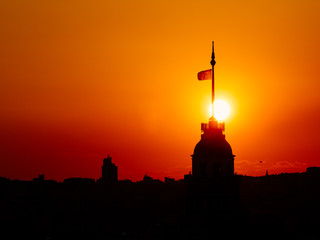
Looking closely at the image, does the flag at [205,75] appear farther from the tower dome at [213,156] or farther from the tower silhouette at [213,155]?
the tower dome at [213,156]

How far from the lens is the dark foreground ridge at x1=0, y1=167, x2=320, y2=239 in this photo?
5275 centimetres

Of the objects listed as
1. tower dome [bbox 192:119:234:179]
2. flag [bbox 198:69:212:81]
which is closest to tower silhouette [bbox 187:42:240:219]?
tower dome [bbox 192:119:234:179]

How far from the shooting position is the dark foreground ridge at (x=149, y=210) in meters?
52.8

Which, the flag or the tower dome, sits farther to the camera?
the flag

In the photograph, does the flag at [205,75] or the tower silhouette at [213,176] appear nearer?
the tower silhouette at [213,176]

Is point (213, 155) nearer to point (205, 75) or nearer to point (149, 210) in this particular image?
point (205, 75)

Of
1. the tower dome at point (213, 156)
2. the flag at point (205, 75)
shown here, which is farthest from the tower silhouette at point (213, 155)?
the flag at point (205, 75)

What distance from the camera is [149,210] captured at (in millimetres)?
122188

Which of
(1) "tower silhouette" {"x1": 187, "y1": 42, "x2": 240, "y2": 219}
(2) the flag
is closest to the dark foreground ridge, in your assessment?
(1) "tower silhouette" {"x1": 187, "y1": 42, "x2": 240, "y2": 219}

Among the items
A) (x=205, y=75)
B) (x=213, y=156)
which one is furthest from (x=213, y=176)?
(x=205, y=75)

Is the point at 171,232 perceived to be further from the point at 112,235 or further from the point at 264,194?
the point at 264,194

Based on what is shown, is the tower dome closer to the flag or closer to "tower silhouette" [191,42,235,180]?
"tower silhouette" [191,42,235,180]

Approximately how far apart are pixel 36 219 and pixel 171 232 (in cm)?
6450

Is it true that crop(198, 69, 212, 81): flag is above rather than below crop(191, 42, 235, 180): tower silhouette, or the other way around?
above
